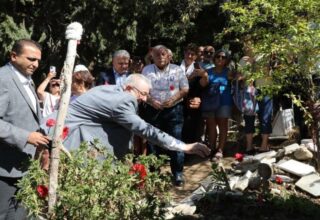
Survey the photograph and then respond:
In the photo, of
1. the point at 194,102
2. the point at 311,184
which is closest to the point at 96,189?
the point at 311,184

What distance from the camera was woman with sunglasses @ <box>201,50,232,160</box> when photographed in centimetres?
748

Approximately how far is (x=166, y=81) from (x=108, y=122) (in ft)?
9.80

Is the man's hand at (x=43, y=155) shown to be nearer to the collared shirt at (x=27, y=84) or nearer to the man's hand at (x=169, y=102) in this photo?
the collared shirt at (x=27, y=84)

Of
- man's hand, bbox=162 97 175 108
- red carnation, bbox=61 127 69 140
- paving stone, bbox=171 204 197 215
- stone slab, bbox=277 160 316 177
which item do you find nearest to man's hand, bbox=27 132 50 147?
red carnation, bbox=61 127 69 140

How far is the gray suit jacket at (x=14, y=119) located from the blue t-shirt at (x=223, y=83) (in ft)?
14.0

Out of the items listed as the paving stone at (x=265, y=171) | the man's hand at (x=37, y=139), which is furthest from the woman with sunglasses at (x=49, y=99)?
the man's hand at (x=37, y=139)

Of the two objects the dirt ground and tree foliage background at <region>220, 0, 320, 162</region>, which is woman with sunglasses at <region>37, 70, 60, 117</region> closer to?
the dirt ground

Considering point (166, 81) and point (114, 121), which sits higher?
point (166, 81)

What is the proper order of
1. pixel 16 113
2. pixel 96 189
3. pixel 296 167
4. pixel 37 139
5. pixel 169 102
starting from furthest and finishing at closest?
pixel 169 102 < pixel 296 167 < pixel 16 113 < pixel 37 139 < pixel 96 189

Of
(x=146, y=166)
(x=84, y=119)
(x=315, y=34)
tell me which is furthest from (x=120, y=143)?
(x=315, y=34)

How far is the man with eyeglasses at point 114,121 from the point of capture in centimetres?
367

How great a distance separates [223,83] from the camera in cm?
754

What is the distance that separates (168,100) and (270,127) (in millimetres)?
1851

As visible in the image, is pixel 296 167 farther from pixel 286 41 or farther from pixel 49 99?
pixel 49 99
